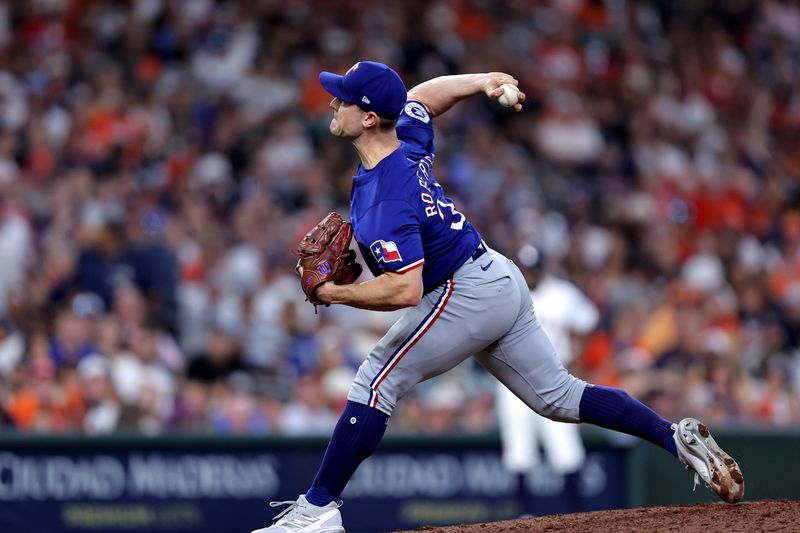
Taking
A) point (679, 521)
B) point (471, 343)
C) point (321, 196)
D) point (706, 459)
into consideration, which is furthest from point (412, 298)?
point (321, 196)

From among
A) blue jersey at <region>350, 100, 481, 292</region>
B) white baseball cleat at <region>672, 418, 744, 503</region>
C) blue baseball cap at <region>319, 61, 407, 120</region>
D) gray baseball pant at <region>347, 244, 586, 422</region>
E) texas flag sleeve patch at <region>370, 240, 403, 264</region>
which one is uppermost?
blue baseball cap at <region>319, 61, 407, 120</region>

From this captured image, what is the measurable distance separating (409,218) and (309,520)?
1127 millimetres

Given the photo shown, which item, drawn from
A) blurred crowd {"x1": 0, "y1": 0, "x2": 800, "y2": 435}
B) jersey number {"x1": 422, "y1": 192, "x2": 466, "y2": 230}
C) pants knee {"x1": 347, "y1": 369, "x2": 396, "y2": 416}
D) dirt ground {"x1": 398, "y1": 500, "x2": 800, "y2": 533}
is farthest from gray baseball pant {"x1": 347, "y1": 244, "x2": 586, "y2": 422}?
blurred crowd {"x1": 0, "y1": 0, "x2": 800, "y2": 435}

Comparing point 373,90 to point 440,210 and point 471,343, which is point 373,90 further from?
point 471,343

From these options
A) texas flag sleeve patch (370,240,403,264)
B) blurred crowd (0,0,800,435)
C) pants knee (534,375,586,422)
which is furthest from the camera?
blurred crowd (0,0,800,435)

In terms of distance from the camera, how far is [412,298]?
4.44 meters

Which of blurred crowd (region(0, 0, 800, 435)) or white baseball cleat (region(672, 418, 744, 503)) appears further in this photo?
blurred crowd (region(0, 0, 800, 435))

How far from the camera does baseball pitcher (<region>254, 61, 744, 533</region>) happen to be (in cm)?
447

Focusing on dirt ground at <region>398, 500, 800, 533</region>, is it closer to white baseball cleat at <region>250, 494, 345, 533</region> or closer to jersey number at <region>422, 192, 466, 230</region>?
white baseball cleat at <region>250, 494, 345, 533</region>

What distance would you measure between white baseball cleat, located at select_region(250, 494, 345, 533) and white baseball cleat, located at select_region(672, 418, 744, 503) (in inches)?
51.2

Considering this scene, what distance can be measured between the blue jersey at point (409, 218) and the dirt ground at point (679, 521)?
3.62ft

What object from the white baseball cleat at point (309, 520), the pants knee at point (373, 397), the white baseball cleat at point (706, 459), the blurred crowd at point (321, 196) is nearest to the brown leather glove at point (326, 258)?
the pants knee at point (373, 397)

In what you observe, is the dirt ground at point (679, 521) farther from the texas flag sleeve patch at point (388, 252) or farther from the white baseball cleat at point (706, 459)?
the texas flag sleeve patch at point (388, 252)

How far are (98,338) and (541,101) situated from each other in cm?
554
